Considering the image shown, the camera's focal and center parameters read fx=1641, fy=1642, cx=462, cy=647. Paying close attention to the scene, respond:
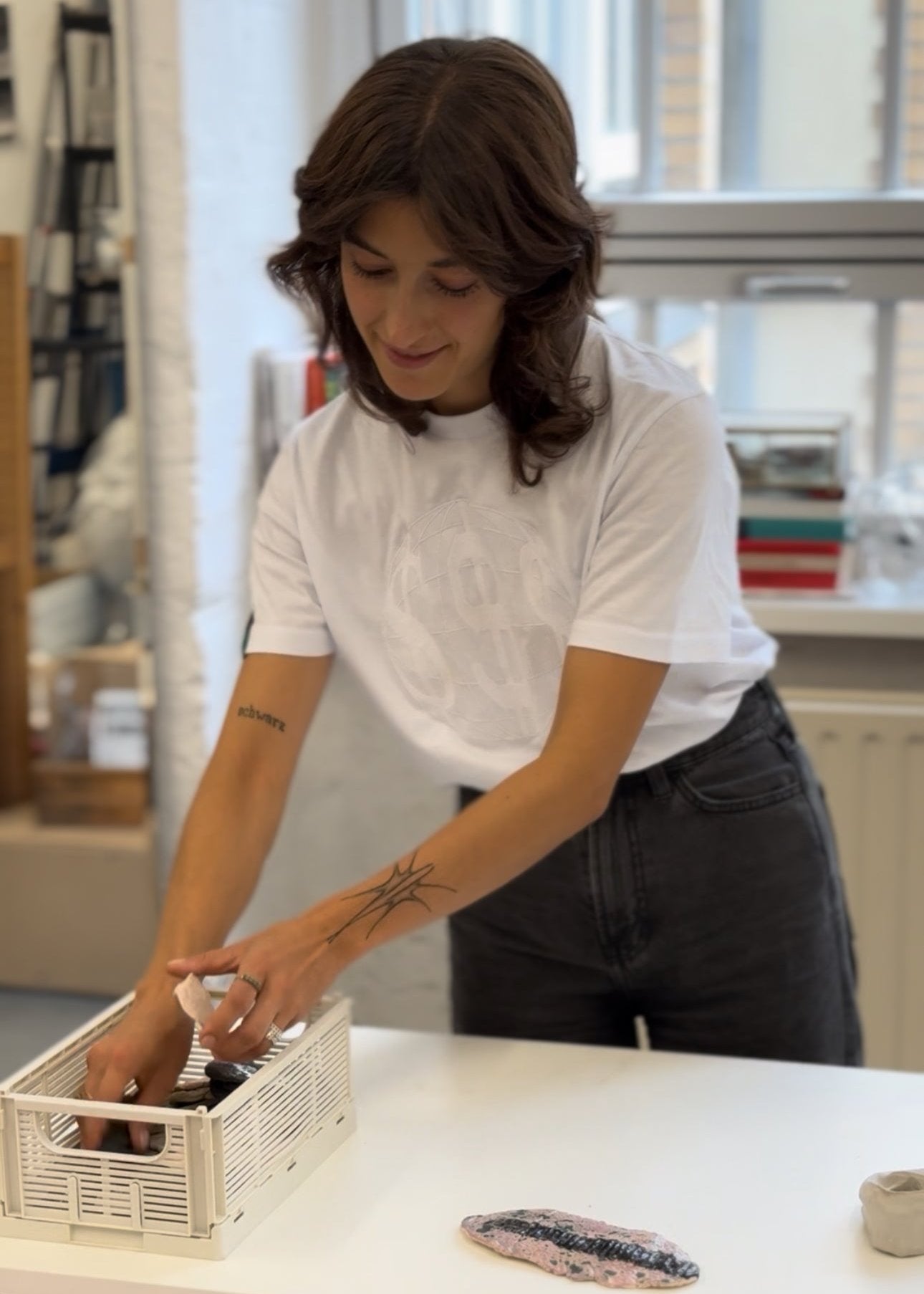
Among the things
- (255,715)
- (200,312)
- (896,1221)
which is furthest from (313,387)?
(896,1221)

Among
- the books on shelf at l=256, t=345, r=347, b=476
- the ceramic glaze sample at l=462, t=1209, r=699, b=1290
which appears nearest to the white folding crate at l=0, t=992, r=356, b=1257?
the ceramic glaze sample at l=462, t=1209, r=699, b=1290

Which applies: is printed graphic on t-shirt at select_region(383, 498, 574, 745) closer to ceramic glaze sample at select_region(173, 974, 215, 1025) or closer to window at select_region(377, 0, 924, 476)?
ceramic glaze sample at select_region(173, 974, 215, 1025)

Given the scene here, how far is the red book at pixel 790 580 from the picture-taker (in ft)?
7.93

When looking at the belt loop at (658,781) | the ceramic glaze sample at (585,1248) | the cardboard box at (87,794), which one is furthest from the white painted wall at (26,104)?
the ceramic glaze sample at (585,1248)

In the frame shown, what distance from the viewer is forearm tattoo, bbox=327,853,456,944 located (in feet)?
4.24

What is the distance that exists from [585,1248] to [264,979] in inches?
12.0

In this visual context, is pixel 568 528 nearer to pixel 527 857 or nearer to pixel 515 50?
pixel 527 857

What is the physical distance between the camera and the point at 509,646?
4.69 ft

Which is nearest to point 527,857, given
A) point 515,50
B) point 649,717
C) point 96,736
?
point 649,717

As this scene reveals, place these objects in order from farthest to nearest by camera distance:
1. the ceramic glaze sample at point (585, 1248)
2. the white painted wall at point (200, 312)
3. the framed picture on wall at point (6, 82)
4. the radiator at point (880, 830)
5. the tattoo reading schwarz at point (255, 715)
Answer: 1. the radiator at point (880, 830)
2. the white painted wall at point (200, 312)
3. the framed picture on wall at point (6, 82)
4. the tattoo reading schwarz at point (255, 715)
5. the ceramic glaze sample at point (585, 1248)

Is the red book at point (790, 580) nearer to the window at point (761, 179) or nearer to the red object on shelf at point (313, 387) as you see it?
the window at point (761, 179)

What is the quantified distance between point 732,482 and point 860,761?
1.01m

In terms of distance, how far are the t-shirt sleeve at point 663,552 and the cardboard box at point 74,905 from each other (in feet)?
3.64

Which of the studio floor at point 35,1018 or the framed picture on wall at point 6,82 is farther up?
the framed picture on wall at point 6,82
